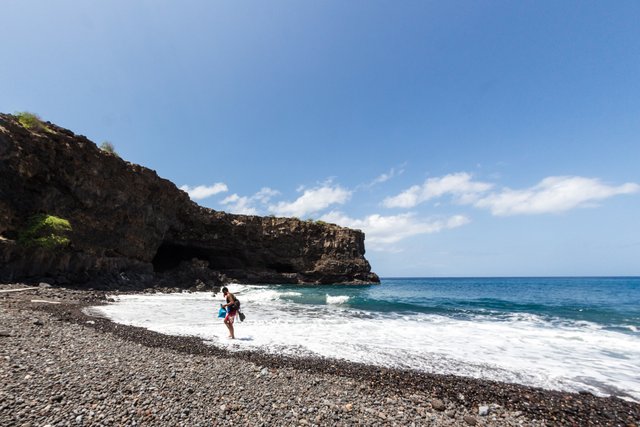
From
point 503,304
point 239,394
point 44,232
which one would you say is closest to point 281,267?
point 44,232

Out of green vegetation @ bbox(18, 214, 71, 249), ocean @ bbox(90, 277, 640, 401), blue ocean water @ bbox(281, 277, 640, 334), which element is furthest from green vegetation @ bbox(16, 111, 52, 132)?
blue ocean water @ bbox(281, 277, 640, 334)

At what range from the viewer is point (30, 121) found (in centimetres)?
2934

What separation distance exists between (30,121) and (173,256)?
34939 millimetres

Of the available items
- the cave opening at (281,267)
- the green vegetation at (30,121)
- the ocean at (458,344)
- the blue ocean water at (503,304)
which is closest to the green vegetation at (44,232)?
the green vegetation at (30,121)

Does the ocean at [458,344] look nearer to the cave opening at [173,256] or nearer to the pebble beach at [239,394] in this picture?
the pebble beach at [239,394]

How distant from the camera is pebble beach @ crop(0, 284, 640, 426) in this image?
4.59 m

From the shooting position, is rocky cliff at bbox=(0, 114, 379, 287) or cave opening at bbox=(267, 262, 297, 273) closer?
rocky cliff at bbox=(0, 114, 379, 287)

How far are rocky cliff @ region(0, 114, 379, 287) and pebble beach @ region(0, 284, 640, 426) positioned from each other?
24.6m

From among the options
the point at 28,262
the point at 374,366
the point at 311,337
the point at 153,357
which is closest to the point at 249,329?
the point at 311,337

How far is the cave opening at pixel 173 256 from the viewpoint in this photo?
5722cm

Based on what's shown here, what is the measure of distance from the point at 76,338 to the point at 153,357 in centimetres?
307

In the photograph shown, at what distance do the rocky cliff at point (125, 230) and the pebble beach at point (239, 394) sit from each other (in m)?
24.6

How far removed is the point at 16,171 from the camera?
26625 mm

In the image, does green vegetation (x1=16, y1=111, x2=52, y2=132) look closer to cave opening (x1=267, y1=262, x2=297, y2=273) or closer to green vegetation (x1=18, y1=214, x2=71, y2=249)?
green vegetation (x1=18, y1=214, x2=71, y2=249)
